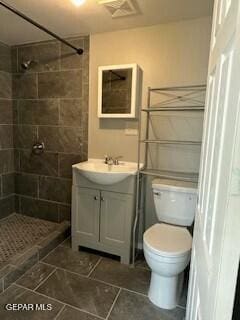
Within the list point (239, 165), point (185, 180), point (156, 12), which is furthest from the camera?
point (185, 180)

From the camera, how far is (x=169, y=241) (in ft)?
Answer: 5.46

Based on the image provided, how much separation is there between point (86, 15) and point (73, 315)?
7.84 ft

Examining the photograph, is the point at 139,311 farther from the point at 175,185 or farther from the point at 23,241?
the point at 23,241

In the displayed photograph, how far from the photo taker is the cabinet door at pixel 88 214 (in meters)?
2.18

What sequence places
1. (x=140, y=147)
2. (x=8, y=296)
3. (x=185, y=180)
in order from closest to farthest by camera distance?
(x=8, y=296) < (x=185, y=180) < (x=140, y=147)

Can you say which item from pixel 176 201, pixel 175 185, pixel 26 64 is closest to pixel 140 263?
pixel 176 201

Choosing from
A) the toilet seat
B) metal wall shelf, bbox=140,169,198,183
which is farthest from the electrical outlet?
the toilet seat

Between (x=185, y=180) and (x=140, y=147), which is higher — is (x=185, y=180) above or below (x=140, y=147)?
below

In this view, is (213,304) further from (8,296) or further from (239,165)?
(8,296)

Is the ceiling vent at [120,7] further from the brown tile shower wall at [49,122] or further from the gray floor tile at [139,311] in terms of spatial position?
the gray floor tile at [139,311]

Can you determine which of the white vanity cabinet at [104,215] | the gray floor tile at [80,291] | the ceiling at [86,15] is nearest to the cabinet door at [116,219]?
the white vanity cabinet at [104,215]

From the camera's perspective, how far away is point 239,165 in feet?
1.71

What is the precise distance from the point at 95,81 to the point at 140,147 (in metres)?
0.88

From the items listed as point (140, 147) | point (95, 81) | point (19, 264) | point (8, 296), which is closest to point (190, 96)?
point (140, 147)
